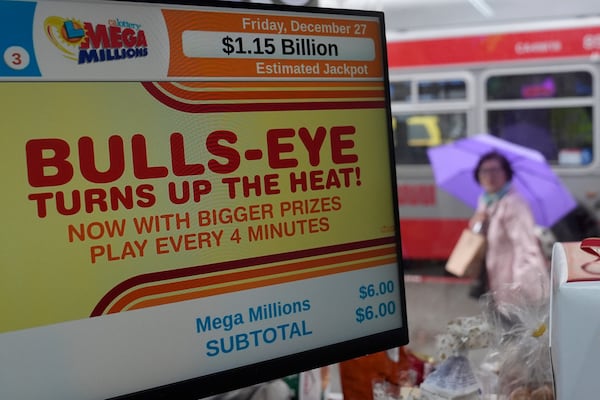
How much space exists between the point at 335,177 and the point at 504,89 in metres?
5.38

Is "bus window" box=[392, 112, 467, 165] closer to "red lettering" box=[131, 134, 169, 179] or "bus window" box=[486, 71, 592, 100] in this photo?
"bus window" box=[486, 71, 592, 100]

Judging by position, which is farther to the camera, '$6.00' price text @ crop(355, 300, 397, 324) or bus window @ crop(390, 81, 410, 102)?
bus window @ crop(390, 81, 410, 102)

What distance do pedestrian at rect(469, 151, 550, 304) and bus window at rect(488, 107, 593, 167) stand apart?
2.59ft

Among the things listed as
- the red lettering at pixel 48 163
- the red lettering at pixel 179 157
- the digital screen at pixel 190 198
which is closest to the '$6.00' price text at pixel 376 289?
the digital screen at pixel 190 198

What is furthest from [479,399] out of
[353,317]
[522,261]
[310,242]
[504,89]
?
[504,89]


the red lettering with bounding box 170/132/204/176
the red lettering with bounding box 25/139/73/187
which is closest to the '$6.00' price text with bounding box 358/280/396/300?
the red lettering with bounding box 170/132/204/176

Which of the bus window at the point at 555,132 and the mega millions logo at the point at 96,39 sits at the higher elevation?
the mega millions logo at the point at 96,39

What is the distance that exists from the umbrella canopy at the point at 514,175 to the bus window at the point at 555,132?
0.45 meters

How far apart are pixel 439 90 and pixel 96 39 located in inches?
224

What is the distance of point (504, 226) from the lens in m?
5.09

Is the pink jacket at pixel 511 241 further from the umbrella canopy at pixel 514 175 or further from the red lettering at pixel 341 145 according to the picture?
the red lettering at pixel 341 145

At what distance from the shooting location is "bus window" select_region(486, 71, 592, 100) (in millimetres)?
5957

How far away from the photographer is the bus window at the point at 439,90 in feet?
21.0

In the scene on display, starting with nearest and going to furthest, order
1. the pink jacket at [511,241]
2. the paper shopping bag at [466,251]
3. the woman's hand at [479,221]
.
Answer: the paper shopping bag at [466,251] → the pink jacket at [511,241] → the woman's hand at [479,221]
